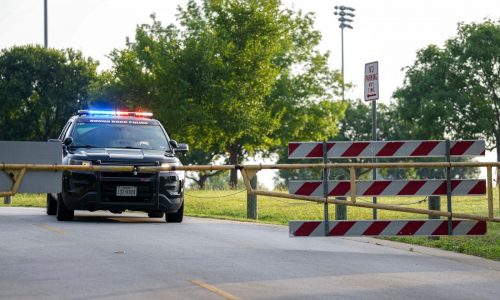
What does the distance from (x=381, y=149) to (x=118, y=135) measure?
6.95 m

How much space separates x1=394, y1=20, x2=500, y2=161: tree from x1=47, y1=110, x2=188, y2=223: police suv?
50.4 metres

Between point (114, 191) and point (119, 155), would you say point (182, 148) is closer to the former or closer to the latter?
point (119, 155)

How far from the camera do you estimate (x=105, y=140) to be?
19531mm

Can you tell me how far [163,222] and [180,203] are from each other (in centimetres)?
89

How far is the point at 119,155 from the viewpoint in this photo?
60.2ft

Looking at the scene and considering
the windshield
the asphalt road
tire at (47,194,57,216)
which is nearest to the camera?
the asphalt road

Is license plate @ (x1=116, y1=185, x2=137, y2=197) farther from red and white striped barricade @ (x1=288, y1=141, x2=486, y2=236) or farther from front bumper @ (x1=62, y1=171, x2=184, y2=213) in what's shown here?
red and white striped barricade @ (x1=288, y1=141, x2=486, y2=236)

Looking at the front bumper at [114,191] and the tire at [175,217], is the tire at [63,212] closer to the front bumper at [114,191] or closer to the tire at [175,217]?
the front bumper at [114,191]

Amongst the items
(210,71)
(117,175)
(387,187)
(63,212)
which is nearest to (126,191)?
(117,175)

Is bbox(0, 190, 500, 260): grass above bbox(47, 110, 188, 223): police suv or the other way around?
the other way around

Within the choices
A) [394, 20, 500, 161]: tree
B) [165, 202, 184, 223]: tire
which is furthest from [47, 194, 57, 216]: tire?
[394, 20, 500, 161]: tree

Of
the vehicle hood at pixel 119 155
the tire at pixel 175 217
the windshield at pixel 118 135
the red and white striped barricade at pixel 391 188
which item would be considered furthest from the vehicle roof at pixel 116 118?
the red and white striped barricade at pixel 391 188

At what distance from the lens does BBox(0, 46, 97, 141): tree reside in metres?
68.5

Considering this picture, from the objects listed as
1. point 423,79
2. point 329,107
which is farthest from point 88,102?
point 423,79
